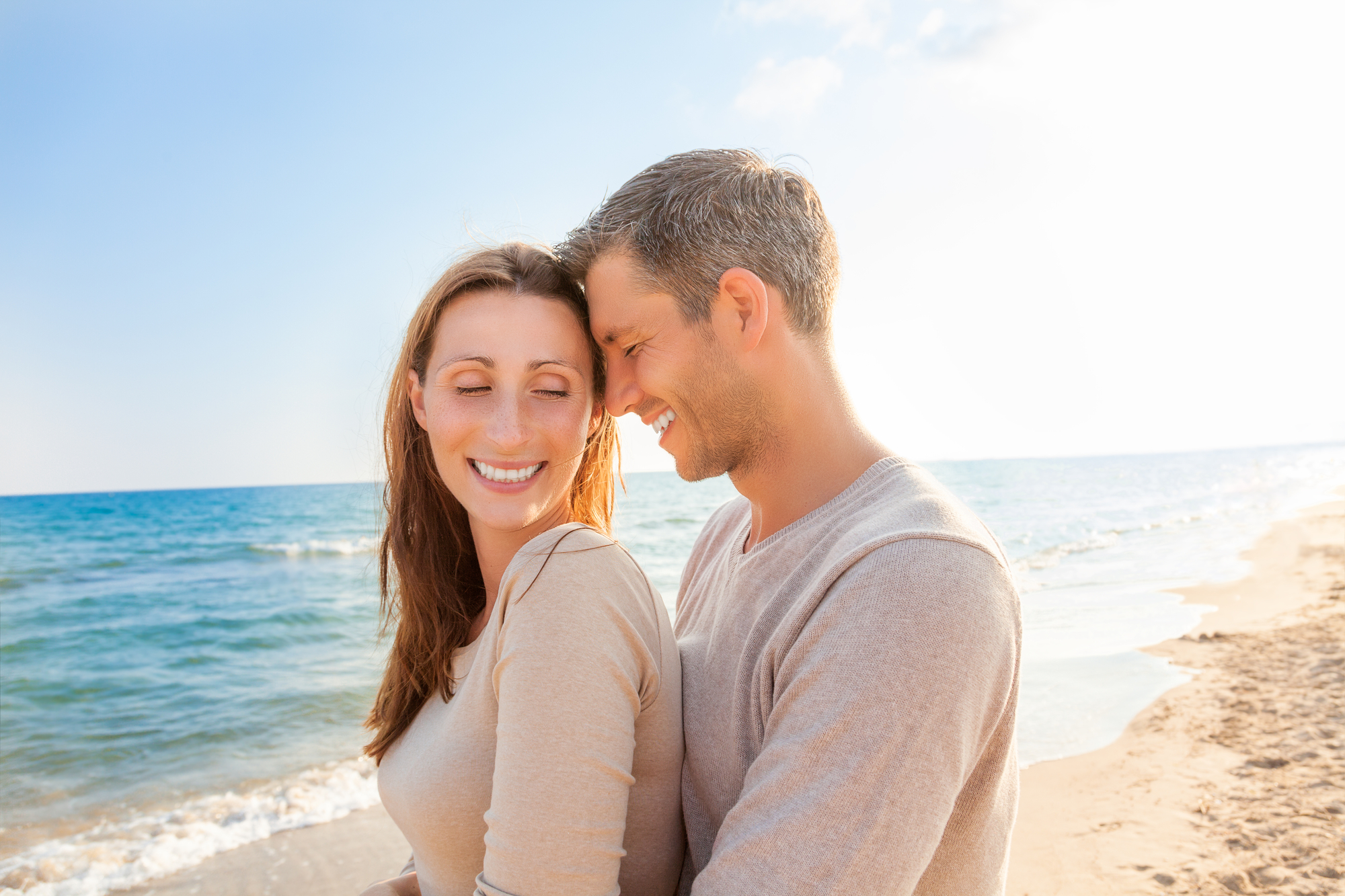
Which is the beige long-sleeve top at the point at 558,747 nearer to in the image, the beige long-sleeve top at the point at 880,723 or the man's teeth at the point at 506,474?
the beige long-sleeve top at the point at 880,723

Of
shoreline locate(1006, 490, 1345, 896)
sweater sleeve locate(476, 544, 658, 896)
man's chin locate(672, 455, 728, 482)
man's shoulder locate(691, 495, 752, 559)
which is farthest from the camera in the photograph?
shoreline locate(1006, 490, 1345, 896)

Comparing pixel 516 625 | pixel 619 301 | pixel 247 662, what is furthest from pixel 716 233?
pixel 247 662

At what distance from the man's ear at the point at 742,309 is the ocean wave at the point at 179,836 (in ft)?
19.4

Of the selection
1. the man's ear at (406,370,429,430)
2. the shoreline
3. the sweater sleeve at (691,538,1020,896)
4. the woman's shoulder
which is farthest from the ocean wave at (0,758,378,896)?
the sweater sleeve at (691,538,1020,896)

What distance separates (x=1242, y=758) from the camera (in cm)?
→ 607

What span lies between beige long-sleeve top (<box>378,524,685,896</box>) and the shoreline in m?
3.96

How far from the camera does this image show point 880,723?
1304mm

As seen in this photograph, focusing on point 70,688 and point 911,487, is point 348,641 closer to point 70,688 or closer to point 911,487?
point 70,688

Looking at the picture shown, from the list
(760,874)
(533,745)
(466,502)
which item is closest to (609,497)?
(466,502)

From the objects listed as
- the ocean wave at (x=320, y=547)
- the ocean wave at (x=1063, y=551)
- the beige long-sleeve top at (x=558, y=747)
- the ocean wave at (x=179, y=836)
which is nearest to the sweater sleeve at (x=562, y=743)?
the beige long-sleeve top at (x=558, y=747)

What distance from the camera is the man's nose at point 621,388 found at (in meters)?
2.22

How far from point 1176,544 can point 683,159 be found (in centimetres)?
2153

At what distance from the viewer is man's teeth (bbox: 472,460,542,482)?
2.13m

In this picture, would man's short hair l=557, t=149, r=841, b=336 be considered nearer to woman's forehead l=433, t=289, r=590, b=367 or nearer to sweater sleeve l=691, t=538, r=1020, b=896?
woman's forehead l=433, t=289, r=590, b=367
